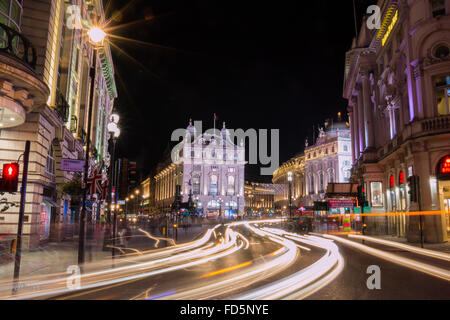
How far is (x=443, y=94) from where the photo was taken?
22.4m

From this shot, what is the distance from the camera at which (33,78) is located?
1539 cm

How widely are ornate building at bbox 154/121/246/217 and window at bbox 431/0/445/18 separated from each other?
103799mm

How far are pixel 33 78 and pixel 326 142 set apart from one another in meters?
107

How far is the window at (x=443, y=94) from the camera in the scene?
22125 mm

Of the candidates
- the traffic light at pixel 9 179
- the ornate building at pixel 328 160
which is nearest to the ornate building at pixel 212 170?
the ornate building at pixel 328 160

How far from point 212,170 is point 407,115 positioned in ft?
348

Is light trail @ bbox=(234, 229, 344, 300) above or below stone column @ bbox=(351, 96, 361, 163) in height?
below

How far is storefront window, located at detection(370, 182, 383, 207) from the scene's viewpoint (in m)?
32.2

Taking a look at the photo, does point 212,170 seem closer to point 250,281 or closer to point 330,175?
point 330,175

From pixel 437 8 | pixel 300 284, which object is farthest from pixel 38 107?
pixel 437 8

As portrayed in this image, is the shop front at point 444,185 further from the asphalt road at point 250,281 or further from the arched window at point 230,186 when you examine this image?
the arched window at point 230,186

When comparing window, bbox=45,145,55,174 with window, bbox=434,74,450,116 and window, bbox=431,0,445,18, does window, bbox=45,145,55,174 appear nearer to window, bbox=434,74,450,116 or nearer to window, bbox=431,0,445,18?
window, bbox=434,74,450,116

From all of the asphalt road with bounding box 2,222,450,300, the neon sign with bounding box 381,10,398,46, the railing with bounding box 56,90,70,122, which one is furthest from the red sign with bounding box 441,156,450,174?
the railing with bounding box 56,90,70,122
